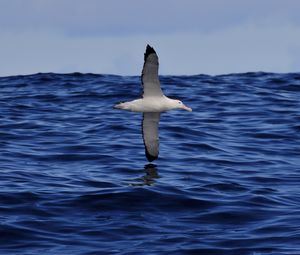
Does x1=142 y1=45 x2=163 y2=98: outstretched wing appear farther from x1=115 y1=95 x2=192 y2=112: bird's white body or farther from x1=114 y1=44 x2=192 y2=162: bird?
x1=115 y1=95 x2=192 y2=112: bird's white body

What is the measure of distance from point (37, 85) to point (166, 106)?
64.1ft

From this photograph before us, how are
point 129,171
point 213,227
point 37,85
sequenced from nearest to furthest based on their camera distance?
1. point 213,227
2. point 129,171
3. point 37,85

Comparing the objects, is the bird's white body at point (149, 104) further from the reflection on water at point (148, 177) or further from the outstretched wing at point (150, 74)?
the reflection on water at point (148, 177)

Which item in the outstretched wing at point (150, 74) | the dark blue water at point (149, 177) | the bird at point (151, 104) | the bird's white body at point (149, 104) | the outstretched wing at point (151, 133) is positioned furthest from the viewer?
the outstretched wing at point (151, 133)

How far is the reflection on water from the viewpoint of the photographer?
70.0 feet

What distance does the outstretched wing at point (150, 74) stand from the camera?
1938 centimetres

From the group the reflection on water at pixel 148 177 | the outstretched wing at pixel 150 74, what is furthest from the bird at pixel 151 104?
the reflection on water at pixel 148 177

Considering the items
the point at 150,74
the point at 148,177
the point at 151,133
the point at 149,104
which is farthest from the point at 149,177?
the point at 150,74

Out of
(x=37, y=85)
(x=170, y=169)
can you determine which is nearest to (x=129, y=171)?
(x=170, y=169)

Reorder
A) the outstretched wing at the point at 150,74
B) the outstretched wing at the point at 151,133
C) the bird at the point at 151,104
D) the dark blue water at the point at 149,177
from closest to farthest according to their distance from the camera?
the dark blue water at the point at 149,177, the outstretched wing at the point at 150,74, the bird at the point at 151,104, the outstretched wing at the point at 151,133

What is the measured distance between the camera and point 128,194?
20.3 meters

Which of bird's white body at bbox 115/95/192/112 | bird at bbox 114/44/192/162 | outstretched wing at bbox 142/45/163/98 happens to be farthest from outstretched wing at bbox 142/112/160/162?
outstretched wing at bbox 142/45/163/98

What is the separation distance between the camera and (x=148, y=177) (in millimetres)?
22125

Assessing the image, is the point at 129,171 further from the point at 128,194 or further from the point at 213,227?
the point at 213,227
